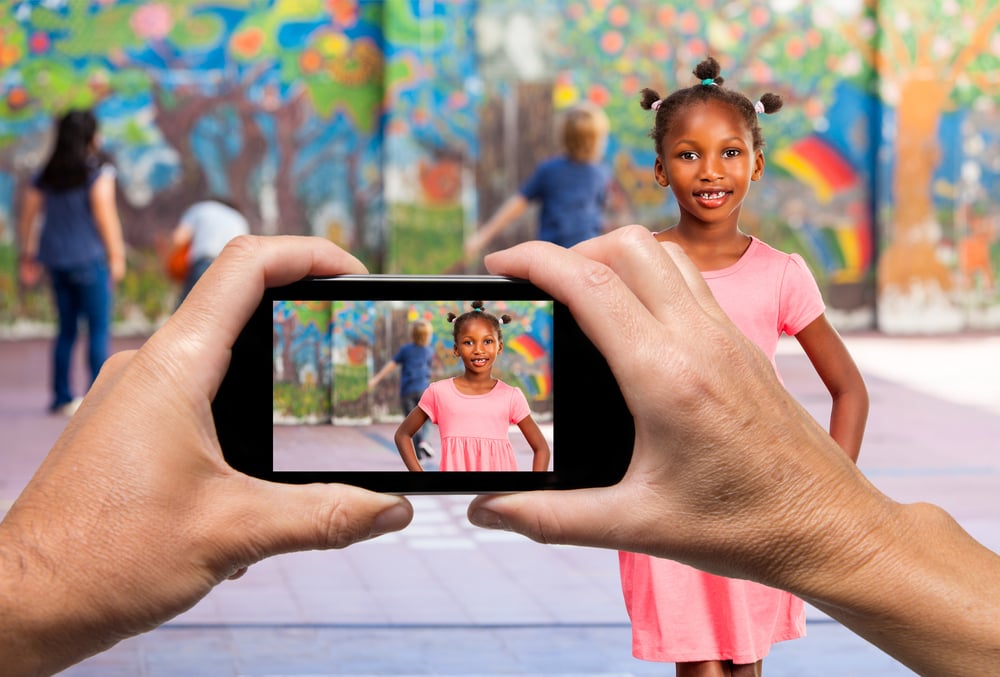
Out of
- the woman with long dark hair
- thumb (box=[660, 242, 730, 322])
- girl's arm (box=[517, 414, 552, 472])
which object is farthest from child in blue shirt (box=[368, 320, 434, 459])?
the woman with long dark hair

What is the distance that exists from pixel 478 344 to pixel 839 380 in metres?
1.10

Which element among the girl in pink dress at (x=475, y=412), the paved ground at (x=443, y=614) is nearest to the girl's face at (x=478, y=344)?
the girl in pink dress at (x=475, y=412)

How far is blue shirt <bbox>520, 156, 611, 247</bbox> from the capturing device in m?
7.38

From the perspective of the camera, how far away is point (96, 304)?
332 inches

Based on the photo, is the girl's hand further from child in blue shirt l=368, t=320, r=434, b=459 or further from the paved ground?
the paved ground

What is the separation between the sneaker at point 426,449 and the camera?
1.75 m

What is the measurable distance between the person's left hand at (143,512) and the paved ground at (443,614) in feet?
7.74

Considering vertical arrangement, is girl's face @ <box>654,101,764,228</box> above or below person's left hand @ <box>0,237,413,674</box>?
above

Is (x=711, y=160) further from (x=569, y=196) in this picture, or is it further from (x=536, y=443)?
(x=569, y=196)

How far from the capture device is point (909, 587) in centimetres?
157

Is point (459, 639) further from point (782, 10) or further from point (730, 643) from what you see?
point (782, 10)

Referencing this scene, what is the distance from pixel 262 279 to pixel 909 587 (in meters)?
0.85

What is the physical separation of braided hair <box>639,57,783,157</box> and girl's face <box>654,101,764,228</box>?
0.7 inches

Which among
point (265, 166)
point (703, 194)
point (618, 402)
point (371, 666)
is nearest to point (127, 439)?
point (618, 402)
